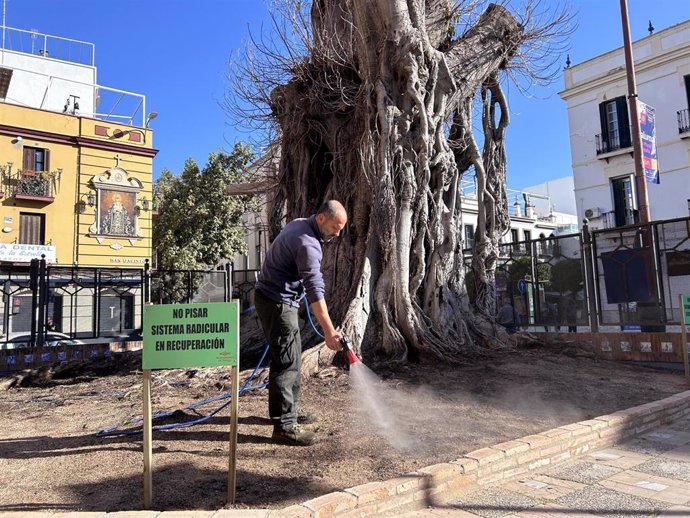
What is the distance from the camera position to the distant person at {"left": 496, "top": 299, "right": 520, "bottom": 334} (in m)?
10.3

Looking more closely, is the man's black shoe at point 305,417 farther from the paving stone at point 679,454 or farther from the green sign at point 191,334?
the paving stone at point 679,454

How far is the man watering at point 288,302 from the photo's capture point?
12.8 ft

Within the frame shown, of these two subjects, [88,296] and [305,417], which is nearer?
[305,417]

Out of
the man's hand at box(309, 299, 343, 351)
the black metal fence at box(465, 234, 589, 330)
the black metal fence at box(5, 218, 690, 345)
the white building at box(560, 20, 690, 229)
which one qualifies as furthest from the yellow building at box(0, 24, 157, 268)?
the man's hand at box(309, 299, 343, 351)

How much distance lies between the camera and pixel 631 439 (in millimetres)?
4523

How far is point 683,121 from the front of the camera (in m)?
21.4

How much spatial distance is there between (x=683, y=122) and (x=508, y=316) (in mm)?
16656

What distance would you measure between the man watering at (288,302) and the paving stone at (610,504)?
5.95 ft

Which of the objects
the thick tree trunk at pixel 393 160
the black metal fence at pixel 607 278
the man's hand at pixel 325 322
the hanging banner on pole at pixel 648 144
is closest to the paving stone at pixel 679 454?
the man's hand at pixel 325 322

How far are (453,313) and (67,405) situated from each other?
5237 mm

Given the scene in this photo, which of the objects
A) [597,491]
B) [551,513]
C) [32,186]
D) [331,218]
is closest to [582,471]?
[597,491]

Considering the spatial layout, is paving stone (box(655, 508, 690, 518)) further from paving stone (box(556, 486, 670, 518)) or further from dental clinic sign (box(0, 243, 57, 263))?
dental clinic sign (box(0, 243, 57, 263))

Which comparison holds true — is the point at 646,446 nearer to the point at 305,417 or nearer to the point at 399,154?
the point at 305,417

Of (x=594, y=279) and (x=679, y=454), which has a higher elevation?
(x=594, y=279)
